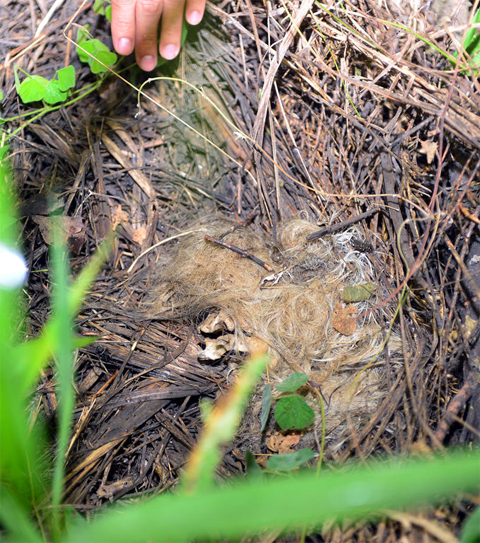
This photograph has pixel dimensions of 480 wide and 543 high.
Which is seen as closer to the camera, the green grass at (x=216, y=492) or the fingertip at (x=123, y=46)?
the green grass at (x=216, y=492)

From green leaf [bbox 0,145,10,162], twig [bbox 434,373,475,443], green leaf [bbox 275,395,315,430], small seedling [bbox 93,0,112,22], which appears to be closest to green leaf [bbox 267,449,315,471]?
green leaf [bbox 275,395,315,430]

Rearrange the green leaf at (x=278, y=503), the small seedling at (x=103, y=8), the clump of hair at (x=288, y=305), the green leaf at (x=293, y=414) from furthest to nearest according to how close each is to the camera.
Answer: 1. the small seedling at (x=103, y=8)
2. the clump of hair at (x=288, y=305)
3. the green leaf at (x=293, y=414)
4. the green leaf at (x=278, y=503)

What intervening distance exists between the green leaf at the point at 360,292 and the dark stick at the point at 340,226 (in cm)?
21

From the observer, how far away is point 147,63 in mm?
1633

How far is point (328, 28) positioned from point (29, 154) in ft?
3.91

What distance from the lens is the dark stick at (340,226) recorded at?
137 cm

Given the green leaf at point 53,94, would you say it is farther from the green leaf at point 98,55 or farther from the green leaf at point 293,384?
the green leaf at point 293,384

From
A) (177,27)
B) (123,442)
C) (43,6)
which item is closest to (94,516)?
(123,442)

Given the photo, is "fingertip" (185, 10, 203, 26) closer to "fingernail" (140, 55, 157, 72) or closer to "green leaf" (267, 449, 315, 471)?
"fingernail" (140, 55, 157, 72)

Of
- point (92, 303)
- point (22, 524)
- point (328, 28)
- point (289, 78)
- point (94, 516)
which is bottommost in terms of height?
point (94, 516)

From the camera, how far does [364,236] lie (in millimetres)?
1423

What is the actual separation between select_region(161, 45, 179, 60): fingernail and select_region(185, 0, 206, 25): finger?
4.4 inches

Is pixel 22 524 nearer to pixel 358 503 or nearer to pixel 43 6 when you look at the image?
pixel 358 503

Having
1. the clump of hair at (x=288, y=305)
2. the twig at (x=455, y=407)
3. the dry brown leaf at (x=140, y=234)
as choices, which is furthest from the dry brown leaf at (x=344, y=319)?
the dry brown leaf at (x=140, y=234)
